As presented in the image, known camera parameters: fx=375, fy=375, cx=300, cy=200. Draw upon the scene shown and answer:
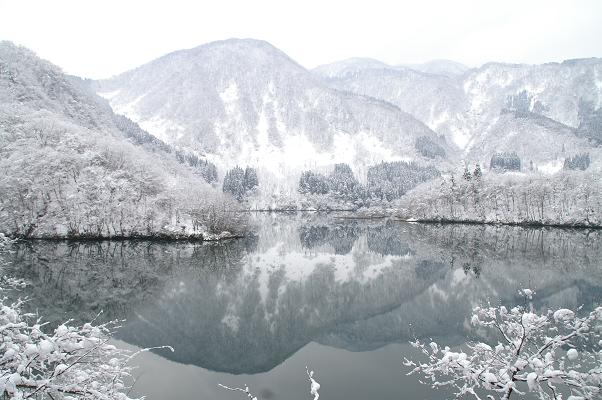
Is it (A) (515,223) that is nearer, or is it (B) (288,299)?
(B) (288,299)

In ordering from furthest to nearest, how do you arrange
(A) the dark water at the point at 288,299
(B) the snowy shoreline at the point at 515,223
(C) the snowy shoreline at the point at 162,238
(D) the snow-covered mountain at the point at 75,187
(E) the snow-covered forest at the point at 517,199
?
(E) the snow-covered forest at the point at 517,199 < (B) the snowy shoreline at the point at 515,223 < (C) the snowy shoreline at the point at 162,238 < (D) the snow-covered mountain at the point at 75,187 < (A) the dark water at the point at 288,299

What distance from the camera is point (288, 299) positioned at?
44.1 metres

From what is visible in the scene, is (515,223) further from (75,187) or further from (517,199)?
(75,187)


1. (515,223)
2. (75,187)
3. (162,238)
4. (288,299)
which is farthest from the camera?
(515,223)

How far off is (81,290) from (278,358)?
28299mm

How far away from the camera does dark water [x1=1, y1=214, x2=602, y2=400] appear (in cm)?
2606

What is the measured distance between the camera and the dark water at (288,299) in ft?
85.5

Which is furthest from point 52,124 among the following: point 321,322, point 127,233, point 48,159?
point 321,322

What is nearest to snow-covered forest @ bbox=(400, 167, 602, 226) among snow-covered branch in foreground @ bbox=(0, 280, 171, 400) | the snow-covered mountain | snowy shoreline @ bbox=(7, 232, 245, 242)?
the snow-covered mountain

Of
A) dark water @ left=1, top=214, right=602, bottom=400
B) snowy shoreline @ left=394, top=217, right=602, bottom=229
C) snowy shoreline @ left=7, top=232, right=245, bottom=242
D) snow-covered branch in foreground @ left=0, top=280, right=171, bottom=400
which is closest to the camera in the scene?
snow-covered branch in foreground @ left=0, top=280, right=171, bottom=400

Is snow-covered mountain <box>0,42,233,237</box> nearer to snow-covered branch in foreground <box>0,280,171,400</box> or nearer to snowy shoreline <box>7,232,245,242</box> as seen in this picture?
snowy shoreline <box>7,232,245,242</box>

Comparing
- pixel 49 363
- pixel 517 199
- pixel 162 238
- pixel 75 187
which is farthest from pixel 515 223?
pixel 49 363

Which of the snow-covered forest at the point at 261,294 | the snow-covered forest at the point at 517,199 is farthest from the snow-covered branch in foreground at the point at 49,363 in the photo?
the snow-covered forest at the point at 517,199

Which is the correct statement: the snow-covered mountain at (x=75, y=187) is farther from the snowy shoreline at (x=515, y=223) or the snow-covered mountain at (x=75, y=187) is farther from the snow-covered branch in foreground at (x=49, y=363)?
the snow-covered branch in foreground at (x=49, y=363)
